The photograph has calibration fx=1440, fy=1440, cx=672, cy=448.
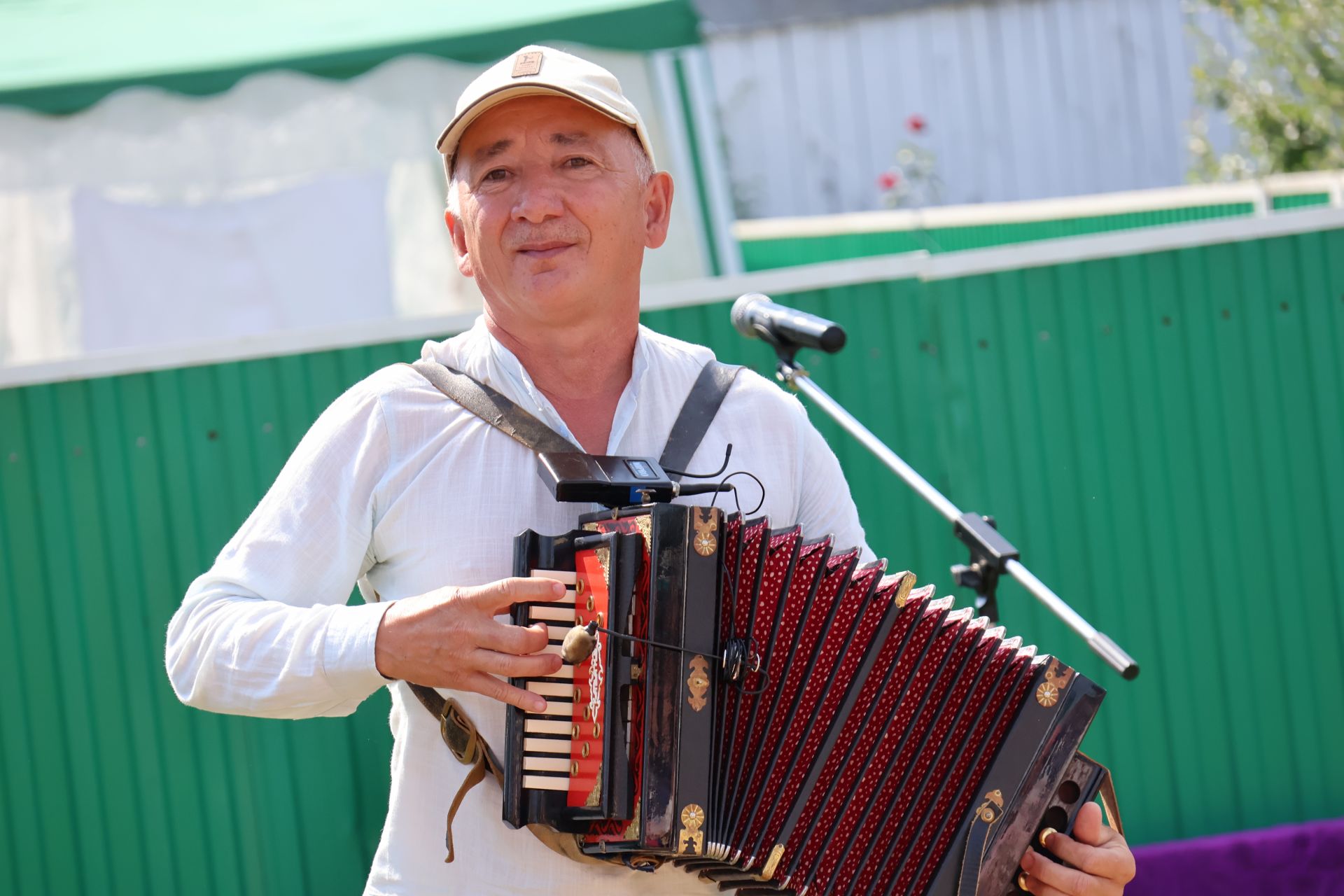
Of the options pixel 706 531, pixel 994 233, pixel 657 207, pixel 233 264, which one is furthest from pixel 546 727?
pixel 994 233

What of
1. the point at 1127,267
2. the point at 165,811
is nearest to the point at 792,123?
the point at 1127,267

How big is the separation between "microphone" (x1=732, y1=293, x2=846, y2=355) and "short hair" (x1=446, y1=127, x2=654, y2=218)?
19.7 inches

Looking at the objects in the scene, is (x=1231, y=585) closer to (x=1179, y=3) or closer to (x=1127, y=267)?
(x=1127, y=267)

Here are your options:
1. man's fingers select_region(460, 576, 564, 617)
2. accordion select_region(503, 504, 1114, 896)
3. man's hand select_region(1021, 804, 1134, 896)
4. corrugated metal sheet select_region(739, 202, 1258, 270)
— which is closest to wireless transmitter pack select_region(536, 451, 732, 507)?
accordion select_region(503, 504, 1114, 896)

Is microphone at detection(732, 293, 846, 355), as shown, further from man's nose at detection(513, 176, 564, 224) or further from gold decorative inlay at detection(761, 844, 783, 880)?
gold decorative inlay at detection(761, 844, 783, 880)

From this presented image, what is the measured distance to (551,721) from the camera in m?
1.97

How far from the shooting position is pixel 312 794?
409 cm

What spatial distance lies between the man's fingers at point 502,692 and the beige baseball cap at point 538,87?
0.88m

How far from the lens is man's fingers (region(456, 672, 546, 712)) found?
1925 mm

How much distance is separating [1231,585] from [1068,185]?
45.2 ft

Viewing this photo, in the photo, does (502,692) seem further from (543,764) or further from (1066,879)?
(1066,879)

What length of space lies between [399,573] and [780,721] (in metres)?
0.63

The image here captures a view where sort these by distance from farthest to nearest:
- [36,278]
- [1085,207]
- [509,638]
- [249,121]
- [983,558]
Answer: [1085,207] → [249,121] → [36,278] → [983,558] → [509,638]

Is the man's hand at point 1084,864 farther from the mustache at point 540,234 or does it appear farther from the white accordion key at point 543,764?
the mustache at point 540,234
